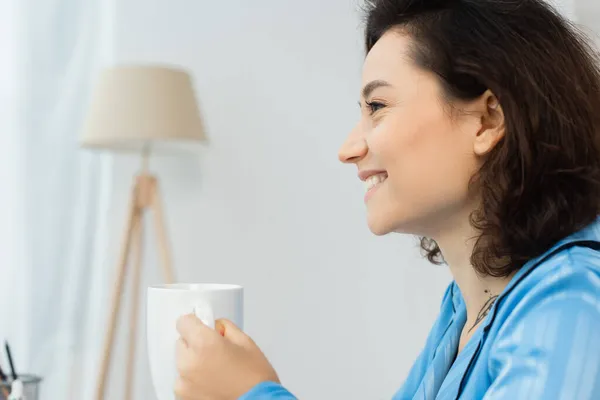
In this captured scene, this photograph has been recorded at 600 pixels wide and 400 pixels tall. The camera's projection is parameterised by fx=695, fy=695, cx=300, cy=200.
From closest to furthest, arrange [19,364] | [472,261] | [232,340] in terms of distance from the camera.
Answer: [232,340] → [472,261] → [19,364]

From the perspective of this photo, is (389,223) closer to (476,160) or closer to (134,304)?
(476,160)

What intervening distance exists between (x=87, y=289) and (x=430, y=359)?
56.6 inches

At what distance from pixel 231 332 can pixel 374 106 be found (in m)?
0.36

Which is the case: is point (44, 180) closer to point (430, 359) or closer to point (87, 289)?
point (87, 289)

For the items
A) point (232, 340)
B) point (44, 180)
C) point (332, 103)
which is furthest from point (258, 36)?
point (232, 340)

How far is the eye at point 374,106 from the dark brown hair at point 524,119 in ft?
0.26

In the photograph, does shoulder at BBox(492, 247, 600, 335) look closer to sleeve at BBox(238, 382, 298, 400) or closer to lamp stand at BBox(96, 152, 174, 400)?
sleeve at BBox(238, 382, 298, 400)

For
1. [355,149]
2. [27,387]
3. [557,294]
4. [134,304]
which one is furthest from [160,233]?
[557,294]

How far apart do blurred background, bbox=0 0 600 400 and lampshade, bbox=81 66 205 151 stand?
0.23m

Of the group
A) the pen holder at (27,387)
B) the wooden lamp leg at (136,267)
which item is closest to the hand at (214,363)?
the pen holder at (27,387)

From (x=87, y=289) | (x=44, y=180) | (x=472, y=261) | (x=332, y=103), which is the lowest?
(x=87, y=289)

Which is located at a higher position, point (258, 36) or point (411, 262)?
point (258, 36)

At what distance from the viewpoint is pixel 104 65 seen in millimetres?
2295

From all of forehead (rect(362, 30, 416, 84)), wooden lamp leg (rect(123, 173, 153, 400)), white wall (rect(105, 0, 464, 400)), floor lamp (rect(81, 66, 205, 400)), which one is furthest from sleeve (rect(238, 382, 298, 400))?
white wall (rect(105, 0, 464, 400))
